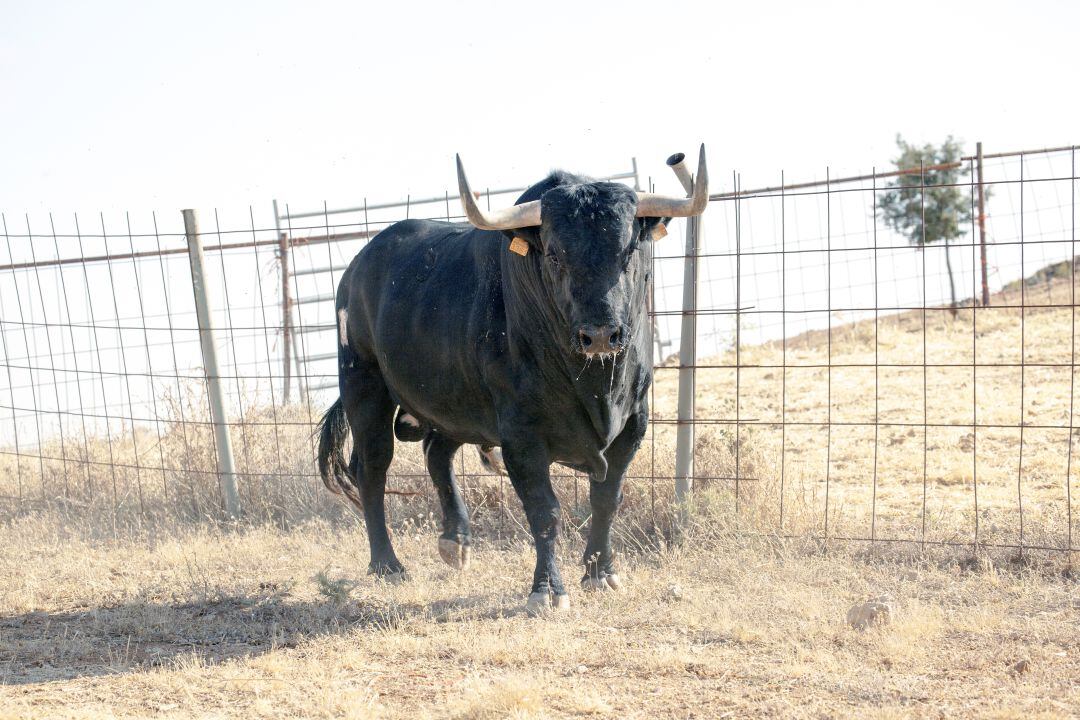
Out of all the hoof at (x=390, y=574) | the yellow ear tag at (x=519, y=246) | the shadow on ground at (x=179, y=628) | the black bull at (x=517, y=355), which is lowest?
the hoof at (x=390, y=574)

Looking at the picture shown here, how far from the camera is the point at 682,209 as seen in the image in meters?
5.33

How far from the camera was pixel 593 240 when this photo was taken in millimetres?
4984

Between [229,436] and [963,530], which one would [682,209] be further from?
[229,436]

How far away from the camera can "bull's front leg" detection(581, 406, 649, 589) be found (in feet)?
19.5

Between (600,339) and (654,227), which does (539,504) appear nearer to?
(600,339)

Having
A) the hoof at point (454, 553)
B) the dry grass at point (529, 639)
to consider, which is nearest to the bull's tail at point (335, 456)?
the dry grass at point (529, 639)

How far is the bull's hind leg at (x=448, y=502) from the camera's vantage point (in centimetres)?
663

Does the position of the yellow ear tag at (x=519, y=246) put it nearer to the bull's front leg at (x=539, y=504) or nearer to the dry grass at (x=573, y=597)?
the bull's front leg at (x=539, y=504)

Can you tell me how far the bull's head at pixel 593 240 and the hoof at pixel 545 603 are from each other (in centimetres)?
137

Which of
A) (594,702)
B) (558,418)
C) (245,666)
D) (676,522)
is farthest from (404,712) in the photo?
(676,522)

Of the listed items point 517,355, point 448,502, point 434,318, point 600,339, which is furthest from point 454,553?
point 600,339

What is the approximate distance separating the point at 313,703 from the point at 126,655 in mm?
1412

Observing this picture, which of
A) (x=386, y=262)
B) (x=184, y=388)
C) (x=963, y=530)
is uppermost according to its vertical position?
(x=386, y=262)

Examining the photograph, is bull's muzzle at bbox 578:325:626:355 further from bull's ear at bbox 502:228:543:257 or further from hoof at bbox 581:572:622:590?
hoof at bbox 581:572:622:590
